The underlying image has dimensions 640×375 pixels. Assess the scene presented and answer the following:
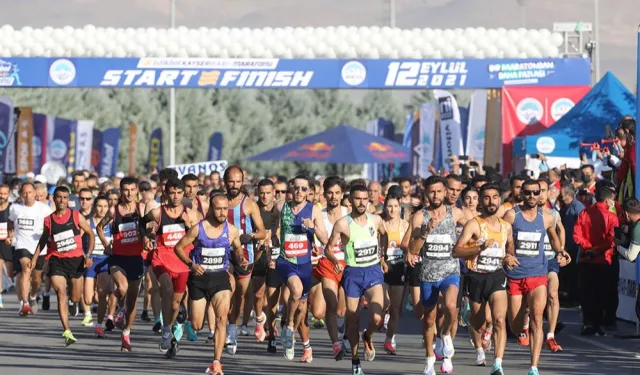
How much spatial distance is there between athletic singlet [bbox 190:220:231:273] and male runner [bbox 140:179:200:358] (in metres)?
1.37

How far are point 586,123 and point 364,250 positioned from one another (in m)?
12.0

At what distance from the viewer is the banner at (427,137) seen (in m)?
34.1

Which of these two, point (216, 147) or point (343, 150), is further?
point (216, 147)

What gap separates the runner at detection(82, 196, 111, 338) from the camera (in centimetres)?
1653

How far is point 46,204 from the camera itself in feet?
69.1

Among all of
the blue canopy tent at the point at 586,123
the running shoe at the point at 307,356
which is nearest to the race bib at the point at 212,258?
the running shoe at the point at 307,356

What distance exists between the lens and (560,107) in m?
27.4

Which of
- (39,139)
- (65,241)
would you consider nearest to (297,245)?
(65,241)

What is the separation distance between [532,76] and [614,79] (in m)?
4.25

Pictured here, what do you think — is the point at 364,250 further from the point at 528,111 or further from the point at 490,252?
the point at 528,111

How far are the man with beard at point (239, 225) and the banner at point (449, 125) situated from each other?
15314mm

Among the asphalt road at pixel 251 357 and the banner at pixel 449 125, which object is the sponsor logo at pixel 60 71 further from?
the asphalt road at pixel 251 357

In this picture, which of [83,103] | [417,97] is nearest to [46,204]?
[83,103]

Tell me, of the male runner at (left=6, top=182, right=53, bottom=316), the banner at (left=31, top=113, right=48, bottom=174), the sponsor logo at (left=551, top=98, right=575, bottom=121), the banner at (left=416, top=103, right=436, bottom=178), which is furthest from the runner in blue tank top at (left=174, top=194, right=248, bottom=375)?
the banner at (left=31, top=113, right=48, bottom=174)
